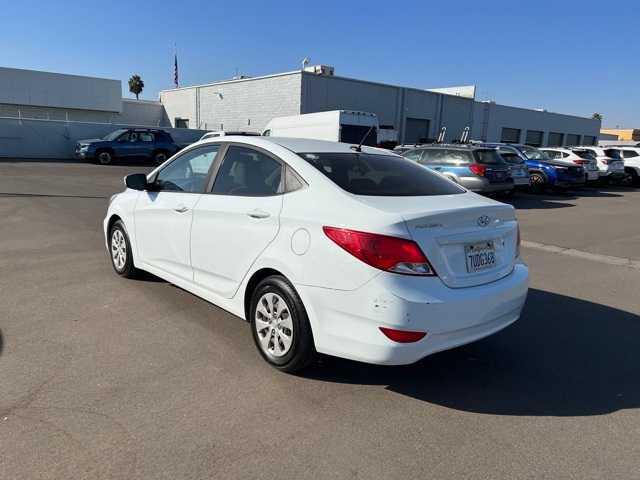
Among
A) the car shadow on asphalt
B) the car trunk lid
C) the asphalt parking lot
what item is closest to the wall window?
the asphalt parking lot

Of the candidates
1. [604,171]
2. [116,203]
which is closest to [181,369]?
[116,203]

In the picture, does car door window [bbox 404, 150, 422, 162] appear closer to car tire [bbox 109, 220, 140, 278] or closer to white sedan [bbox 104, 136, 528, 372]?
car tire [bbox 109, 220, 140, 278]

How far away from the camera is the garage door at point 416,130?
35.4m

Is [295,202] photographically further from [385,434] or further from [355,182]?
[385,434]

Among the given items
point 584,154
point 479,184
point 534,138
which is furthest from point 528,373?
point 534,138

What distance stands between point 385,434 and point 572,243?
24.8 ft

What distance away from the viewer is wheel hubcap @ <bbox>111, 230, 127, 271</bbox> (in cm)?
560

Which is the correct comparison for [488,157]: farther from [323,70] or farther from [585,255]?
[323,70]

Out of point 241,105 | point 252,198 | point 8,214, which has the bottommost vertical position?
point 8,214

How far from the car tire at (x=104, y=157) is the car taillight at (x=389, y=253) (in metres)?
23.7

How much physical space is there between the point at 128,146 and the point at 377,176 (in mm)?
23110

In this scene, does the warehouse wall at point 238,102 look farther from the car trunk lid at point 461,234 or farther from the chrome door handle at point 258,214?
the car trunk lid at point 461,234

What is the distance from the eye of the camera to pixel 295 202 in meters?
3.49

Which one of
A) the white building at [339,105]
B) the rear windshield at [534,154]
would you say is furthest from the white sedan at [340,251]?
the white building at [339,105]
